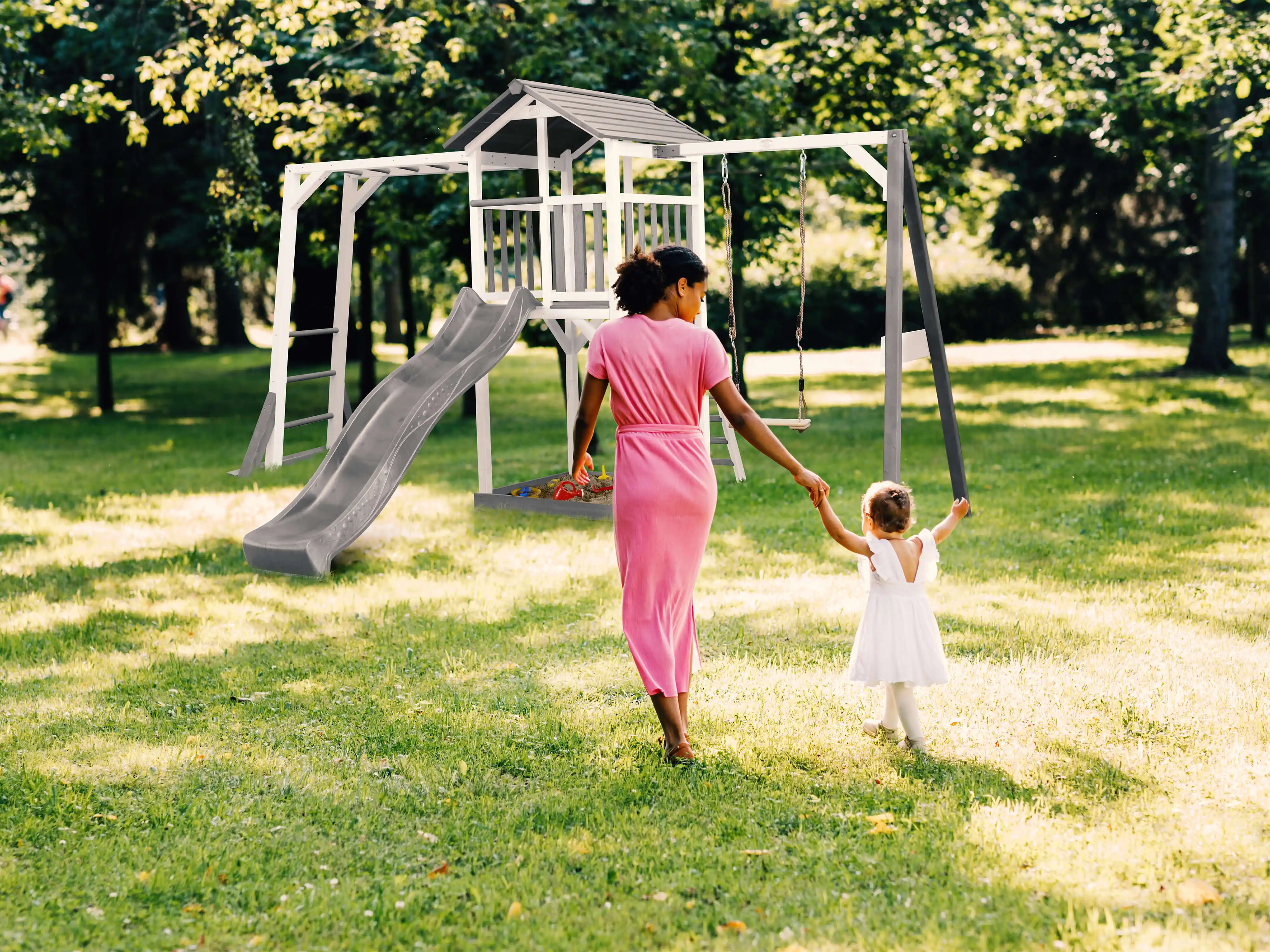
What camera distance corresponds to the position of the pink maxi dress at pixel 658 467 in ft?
16.1

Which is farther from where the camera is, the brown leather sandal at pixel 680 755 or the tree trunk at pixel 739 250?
the tree trunk at pixel 739 250

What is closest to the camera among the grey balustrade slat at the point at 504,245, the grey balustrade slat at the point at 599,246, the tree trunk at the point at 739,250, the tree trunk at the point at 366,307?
the grey balustrade slat at the point at 599,246

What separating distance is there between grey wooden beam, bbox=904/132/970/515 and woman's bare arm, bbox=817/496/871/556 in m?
2.53

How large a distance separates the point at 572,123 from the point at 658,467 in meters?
4.88

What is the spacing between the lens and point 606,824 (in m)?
4.51

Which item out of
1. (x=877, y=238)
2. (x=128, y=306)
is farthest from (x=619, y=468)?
(x=128, y=306)

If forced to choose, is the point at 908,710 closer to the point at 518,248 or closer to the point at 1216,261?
the point at 518,248

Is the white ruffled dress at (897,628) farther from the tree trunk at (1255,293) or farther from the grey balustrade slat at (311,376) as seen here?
the tree trunk at (1255,293)

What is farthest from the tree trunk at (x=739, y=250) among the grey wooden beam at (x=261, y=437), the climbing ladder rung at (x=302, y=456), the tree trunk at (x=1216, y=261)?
the tree trunk at (x=1216, y=261)

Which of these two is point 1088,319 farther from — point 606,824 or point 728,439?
point 606,824

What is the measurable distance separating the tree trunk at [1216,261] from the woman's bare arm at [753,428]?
58.5 ft

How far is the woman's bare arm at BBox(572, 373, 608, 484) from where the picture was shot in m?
5.02

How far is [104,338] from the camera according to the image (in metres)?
20.8

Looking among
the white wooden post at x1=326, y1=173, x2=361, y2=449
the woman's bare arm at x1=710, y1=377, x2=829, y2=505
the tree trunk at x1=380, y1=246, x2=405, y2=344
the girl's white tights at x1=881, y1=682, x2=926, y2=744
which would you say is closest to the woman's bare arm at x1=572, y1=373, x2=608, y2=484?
the woman's bare arm at x1=710, y1=377, x2=829, y2=505
